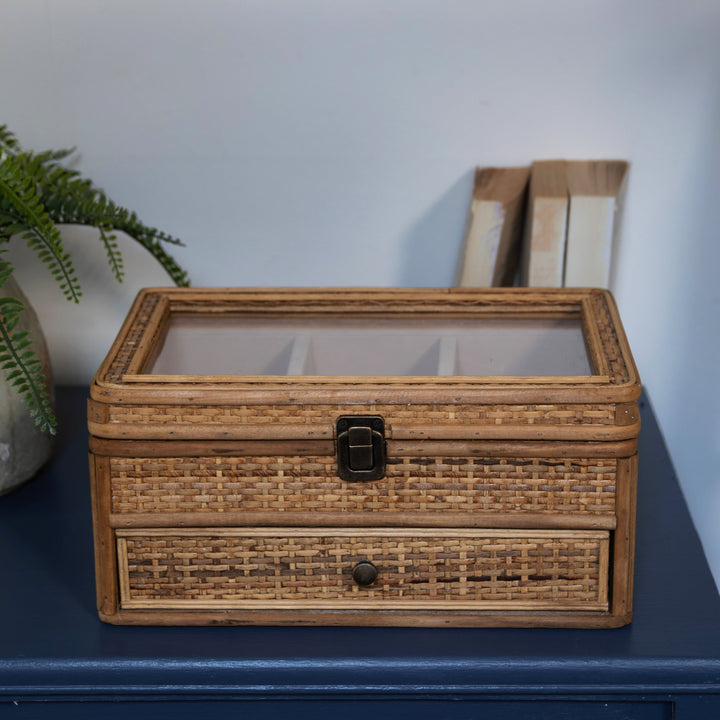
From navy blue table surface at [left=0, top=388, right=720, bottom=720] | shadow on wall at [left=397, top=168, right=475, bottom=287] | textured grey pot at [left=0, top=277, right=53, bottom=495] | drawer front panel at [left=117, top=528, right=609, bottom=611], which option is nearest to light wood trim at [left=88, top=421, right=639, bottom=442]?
drawer front panel at [left=117, top=528, right=609, bottom=611]

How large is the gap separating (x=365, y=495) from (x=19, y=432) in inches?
20.4

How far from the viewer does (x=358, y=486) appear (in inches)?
37.9

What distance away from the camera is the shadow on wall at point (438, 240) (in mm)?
1417

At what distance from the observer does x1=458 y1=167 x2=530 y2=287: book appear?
137 centimetres

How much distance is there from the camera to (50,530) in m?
1.20

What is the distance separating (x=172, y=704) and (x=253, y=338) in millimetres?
438

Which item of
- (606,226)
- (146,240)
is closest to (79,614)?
(146,240)

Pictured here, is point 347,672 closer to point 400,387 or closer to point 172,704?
point 172,704

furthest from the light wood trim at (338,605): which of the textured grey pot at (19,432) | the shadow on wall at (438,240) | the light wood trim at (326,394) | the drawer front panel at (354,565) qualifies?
the shadow on wall at (438,240)

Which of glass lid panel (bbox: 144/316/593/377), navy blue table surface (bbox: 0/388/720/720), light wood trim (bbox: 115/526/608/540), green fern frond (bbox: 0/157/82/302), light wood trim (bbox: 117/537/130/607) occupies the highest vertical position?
green fern frond (bbox: 0/157/82/302)

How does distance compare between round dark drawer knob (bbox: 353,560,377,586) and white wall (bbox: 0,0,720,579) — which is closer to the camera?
round dark drawer knob (bbox: 353,560,377,586)

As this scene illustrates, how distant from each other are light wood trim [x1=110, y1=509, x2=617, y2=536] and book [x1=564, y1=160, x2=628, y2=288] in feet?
1.57

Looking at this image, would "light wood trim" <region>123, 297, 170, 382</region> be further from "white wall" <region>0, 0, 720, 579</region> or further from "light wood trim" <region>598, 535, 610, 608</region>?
"light wood trim" <region>598, 535, 610, 608</region>

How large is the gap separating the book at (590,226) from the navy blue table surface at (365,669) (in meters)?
0.48
